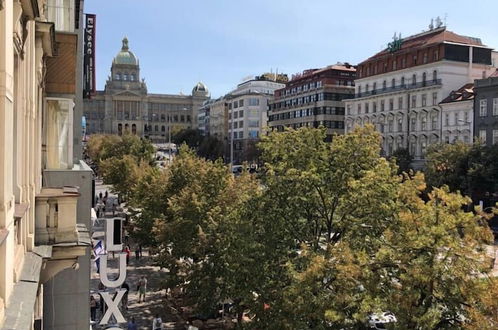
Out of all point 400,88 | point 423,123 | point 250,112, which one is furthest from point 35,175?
point 250,112

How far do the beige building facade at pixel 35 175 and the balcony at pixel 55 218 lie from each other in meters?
0.02

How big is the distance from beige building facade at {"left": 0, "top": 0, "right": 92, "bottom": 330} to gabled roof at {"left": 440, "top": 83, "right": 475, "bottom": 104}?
5161 centimetres

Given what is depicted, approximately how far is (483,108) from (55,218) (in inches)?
2153

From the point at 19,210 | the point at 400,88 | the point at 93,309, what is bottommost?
the point at 93,309

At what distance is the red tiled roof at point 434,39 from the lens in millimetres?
67375

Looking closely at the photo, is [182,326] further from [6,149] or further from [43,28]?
[6,149]

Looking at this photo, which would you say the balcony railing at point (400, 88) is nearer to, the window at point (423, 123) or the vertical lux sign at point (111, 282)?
the window at point (423, 123)

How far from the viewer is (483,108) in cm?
5794

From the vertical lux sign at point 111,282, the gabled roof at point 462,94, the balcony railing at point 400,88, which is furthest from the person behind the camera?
the balcony railing at point 400,88

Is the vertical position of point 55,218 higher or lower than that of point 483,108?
lower

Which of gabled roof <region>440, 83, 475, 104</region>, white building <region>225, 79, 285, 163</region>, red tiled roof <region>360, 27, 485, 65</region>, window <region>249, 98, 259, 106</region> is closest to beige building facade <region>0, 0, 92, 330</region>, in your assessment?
gabled roof <region>440, 83, 475, 104</region>

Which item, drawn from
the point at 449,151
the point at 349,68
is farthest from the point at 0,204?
the point at 349,68

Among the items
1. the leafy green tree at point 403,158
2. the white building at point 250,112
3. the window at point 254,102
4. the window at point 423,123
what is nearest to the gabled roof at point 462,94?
the window at point 423,123

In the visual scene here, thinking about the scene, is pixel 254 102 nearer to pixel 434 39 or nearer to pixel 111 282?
pixel 434 39
